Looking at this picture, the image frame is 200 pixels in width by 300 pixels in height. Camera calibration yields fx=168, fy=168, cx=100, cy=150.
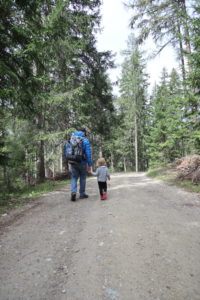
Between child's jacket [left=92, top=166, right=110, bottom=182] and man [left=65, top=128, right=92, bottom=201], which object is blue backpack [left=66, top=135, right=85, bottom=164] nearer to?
man [left=65, top=128, right=92, bottom=201]

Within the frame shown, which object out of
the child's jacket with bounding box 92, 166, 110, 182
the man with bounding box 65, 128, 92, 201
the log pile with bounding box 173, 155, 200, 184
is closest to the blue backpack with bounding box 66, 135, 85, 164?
the man with bounding box 65, 128, 92, 201

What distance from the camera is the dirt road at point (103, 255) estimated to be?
64.7 inches

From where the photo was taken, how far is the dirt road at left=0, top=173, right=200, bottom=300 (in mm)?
1643

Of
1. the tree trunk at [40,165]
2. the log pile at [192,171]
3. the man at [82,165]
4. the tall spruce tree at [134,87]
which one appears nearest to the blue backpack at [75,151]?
the man at [82,165]

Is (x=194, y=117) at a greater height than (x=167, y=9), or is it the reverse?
(x=167, y=9)

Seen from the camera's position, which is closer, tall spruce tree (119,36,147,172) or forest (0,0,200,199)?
forest (0,0,200,199)

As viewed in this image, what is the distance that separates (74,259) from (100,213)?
5.64 ft

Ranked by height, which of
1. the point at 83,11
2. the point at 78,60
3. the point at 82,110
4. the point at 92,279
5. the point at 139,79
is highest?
the point at 139,79

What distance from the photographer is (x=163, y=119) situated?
721 inches

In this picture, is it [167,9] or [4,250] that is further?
[167,9]

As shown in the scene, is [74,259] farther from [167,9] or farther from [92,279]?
[167,9]

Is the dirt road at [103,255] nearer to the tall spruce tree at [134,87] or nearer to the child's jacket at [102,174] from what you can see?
the child's jacket at [102,174]

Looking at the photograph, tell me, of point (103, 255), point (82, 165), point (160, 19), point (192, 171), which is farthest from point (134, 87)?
point (103, 255)

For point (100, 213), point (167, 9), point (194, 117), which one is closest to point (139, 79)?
point (167, 9)
